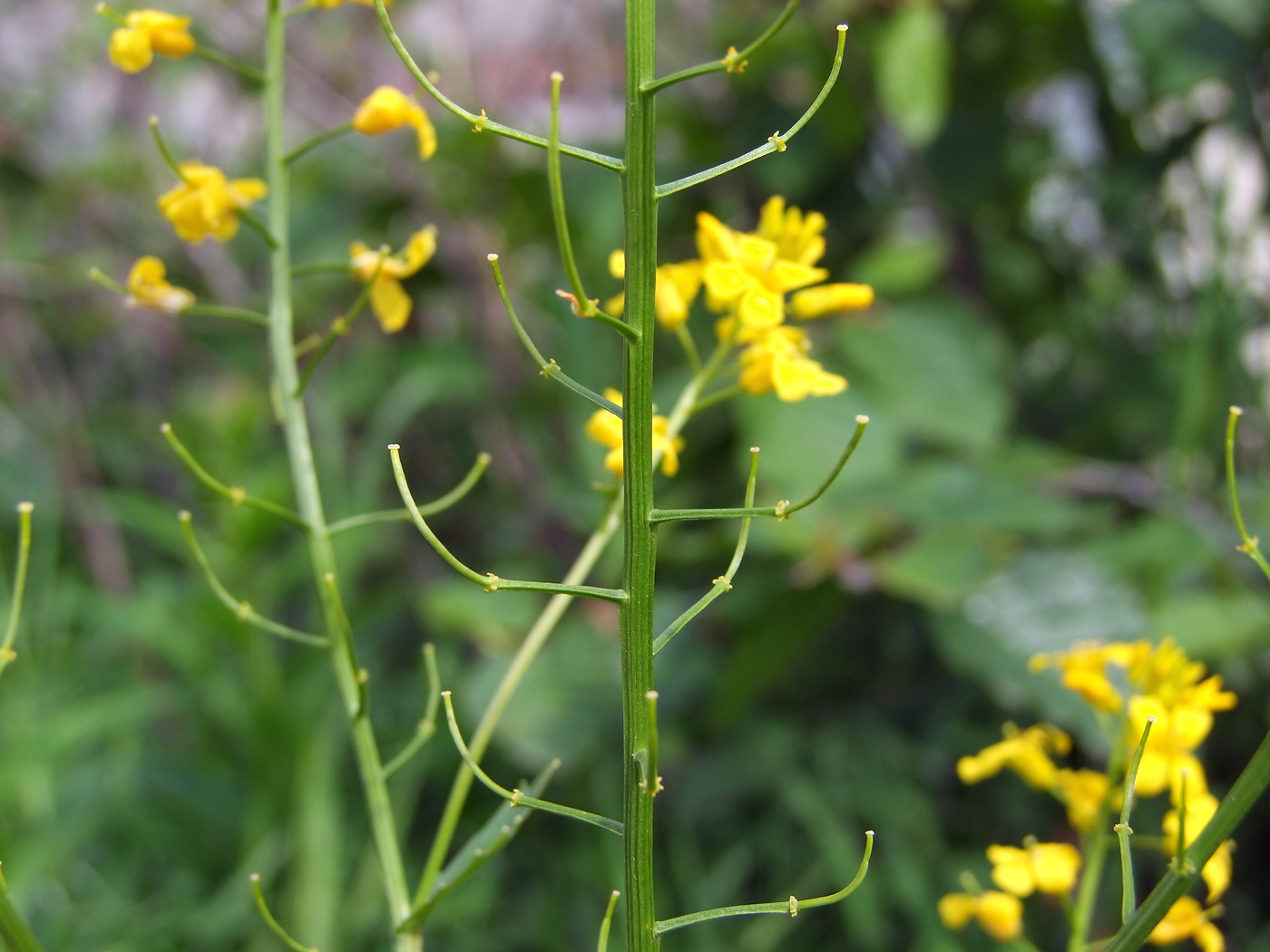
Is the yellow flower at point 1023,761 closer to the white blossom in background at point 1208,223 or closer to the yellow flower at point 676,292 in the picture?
the yellow flower at point 676,292

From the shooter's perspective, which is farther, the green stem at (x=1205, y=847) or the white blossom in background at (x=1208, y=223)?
the white blossom in background at (x=1208, y=223)

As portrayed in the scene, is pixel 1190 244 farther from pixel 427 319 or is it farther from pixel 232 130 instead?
pixel 232 130

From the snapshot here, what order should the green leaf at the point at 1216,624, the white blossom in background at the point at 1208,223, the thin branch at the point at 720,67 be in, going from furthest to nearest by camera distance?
the white blossom in background at the point at 1208,223
the green leaf at the point at 1216,624
the thin branch at the point at 720,67

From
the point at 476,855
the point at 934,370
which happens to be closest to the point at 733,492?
the point at 934,370

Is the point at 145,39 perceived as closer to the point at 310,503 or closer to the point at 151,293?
the point at 151,293

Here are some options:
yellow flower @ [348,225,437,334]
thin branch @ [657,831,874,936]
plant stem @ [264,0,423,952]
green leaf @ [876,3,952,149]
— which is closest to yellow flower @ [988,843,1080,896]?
thin branch @ [657,831,874,936]

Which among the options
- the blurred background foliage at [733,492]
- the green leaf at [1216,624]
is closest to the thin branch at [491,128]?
the blurred background foliage at [733,492]

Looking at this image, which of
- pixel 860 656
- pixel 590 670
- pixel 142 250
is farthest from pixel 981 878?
pixel 142 250
